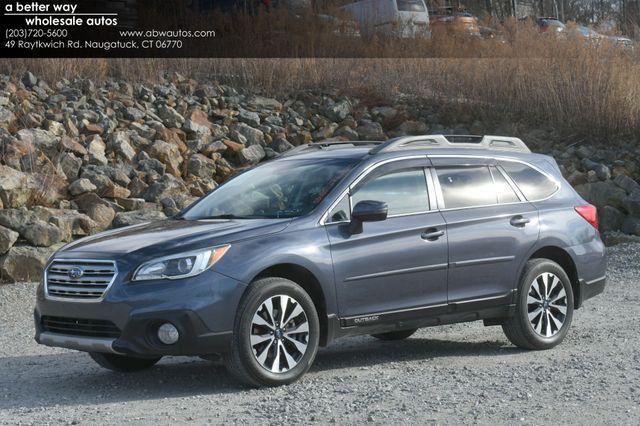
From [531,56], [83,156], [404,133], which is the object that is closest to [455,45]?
[531,56]

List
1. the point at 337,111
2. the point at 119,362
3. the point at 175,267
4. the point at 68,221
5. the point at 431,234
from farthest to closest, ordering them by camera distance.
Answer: the point at 337,111 → the point at 68,221 → the point at 431,234 → the point at 119,362 → the point at 175,267

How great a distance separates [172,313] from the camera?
7.41m

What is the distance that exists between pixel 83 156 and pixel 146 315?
1170 centimetres

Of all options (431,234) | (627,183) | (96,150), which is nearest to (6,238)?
(96,150)

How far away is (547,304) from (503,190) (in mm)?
1015

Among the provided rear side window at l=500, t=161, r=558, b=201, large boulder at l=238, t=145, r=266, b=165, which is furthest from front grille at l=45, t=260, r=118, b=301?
large boulder at l=238, t=145, r=266, b=165

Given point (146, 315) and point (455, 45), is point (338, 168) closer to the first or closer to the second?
point (146, 315)

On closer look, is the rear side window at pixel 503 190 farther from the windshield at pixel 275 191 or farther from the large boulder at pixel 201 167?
the large boulder at pixel 201 167

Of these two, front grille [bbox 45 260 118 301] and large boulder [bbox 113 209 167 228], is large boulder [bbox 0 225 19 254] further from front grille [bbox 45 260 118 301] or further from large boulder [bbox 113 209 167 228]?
front grille [bbox 45 260 118 301]

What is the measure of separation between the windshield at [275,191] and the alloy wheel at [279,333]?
2.49 ft

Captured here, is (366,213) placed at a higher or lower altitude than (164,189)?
higher

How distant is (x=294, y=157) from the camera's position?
30.3 feet

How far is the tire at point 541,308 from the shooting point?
30.5ft

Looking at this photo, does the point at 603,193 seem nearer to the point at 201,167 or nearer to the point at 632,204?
the point at 632,204
